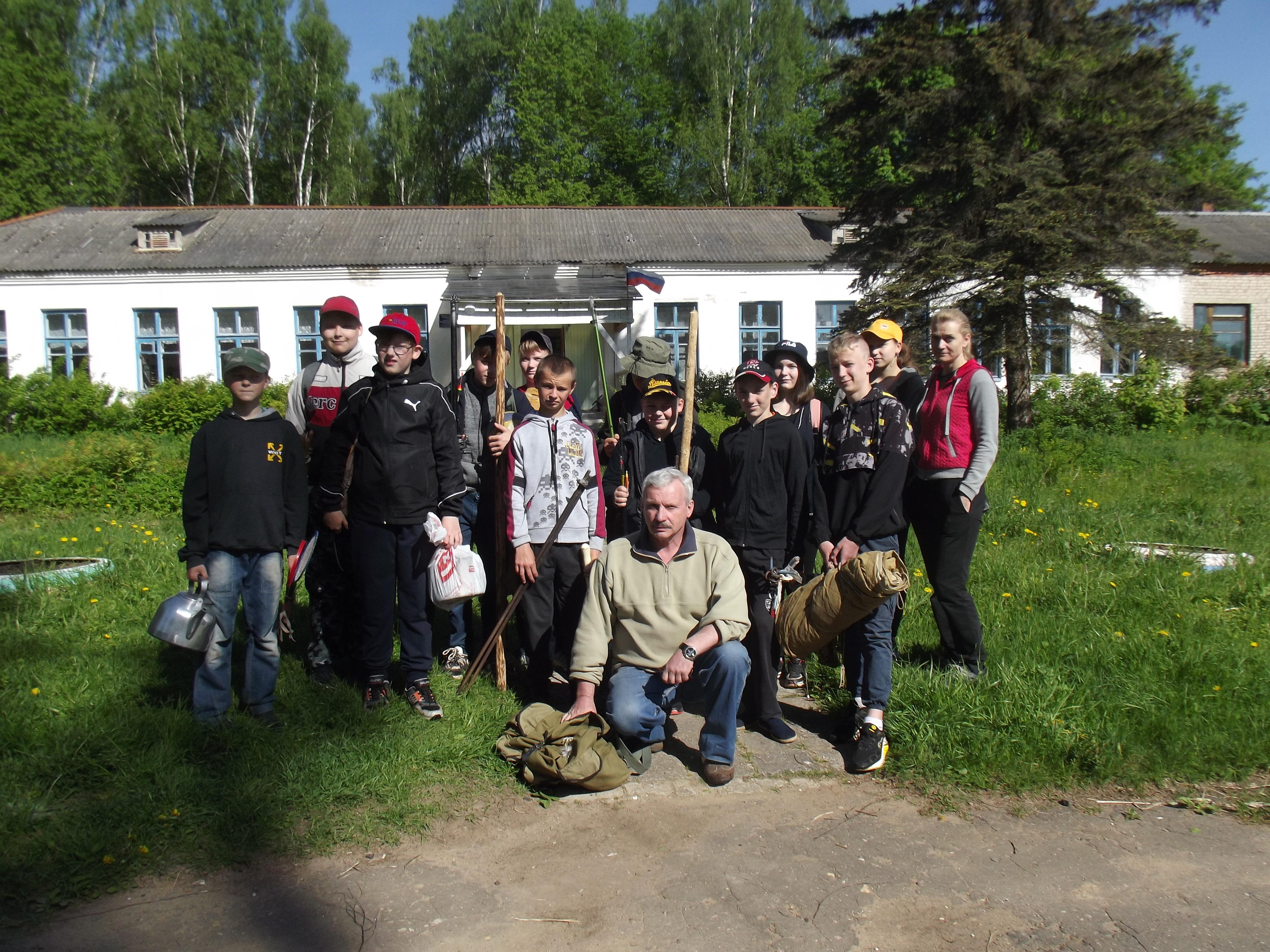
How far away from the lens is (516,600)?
444 centimetres

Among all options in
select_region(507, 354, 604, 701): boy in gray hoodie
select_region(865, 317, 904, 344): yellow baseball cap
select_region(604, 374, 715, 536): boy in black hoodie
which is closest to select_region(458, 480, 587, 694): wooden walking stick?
select_region(507, 354, 604, 701): boy in gray hoodie

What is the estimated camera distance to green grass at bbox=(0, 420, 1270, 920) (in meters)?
3.38

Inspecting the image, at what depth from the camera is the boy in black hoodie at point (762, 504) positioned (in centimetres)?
441

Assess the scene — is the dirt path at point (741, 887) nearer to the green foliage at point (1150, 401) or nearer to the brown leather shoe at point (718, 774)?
the brown leather shoe at point (718, 774)

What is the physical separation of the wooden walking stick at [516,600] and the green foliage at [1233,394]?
20.7m

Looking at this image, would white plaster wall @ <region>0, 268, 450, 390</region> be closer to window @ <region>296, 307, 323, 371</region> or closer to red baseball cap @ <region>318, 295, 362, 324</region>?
window @ <region>296, 307, 323, 371</region>

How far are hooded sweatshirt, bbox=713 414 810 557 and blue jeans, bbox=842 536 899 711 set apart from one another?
396 millimetres

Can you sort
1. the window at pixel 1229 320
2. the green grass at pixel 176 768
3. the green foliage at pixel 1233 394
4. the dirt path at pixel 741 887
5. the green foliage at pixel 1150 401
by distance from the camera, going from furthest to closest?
the window at pixel 1229 320, the green foliage at pixel 1233 394, the green foliage at pixel 1150 401, the green grass at pixel 176 768, the dirt path at pixel 741 887

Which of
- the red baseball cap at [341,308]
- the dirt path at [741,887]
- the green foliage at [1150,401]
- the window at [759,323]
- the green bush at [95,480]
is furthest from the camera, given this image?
the window at [759,323]

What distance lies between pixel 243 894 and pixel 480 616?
2.81 meters

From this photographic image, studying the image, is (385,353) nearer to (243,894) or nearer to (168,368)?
(243,894)

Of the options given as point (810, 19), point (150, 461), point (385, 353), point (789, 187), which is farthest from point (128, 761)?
point (810, 19)

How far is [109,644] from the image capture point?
Answer: 5.19 metres

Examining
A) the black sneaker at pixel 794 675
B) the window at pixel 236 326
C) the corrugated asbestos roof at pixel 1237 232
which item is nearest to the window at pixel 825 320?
the corrugated asbestos roof at pixel 1237 232
